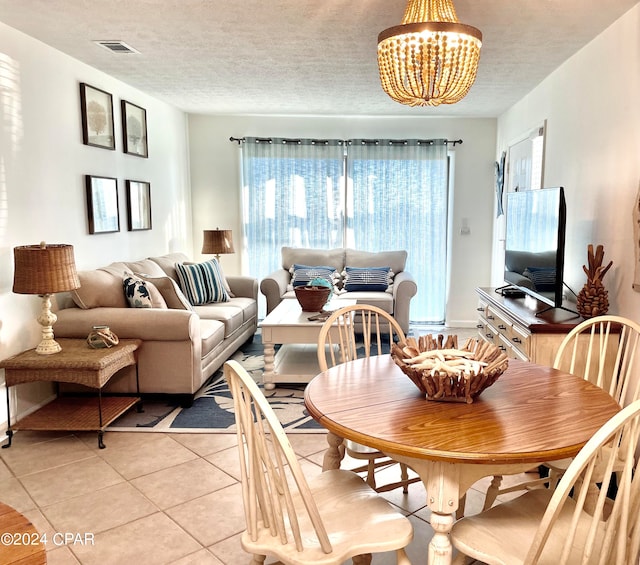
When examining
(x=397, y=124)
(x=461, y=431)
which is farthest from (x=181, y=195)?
(x=461, y=431)

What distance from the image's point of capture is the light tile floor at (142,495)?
226 centimetres

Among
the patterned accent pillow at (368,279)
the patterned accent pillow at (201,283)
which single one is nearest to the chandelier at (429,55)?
the patterned accent pillow at (201,283)

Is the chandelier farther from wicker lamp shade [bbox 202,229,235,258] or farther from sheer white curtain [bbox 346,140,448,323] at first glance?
sheer white curtain [bbox 346,140,448,323]

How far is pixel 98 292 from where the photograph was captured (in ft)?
12.8

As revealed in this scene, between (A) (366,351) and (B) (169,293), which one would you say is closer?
(A) (366,351)

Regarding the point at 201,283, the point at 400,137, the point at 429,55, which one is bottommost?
the point at 201,283

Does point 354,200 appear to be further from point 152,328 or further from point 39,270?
point 39,270

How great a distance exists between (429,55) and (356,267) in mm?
4179

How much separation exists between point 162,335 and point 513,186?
12.0 ft

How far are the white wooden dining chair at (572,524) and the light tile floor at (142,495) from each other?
0.67m

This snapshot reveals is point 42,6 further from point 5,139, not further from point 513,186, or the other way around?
point 513,186

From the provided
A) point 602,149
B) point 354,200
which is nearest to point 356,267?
point 354,200

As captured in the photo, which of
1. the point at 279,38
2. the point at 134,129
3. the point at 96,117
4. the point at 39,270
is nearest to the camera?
the point at 39,270

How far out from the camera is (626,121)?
305 centimetres
